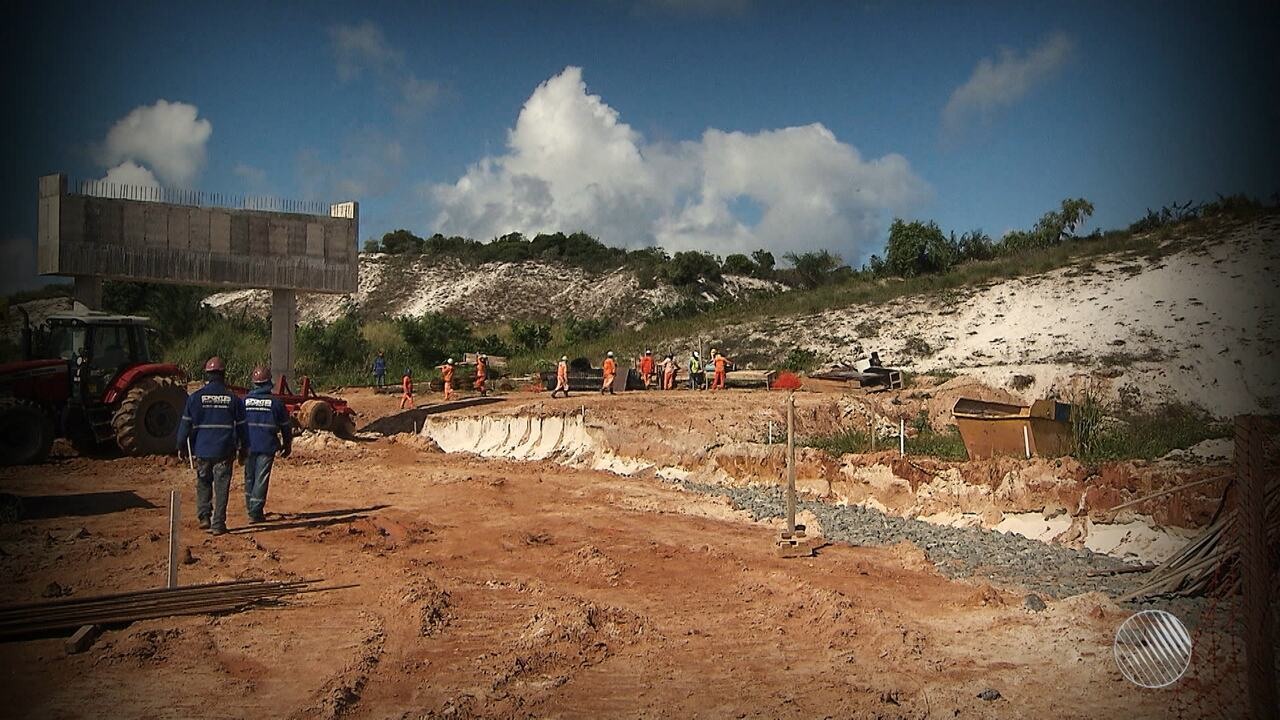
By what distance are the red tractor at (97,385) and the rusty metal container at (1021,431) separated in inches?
511

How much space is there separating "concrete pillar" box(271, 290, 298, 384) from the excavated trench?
418 centimetres

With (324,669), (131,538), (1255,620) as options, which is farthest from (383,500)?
(1255,620)

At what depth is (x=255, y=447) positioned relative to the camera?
11453 mm

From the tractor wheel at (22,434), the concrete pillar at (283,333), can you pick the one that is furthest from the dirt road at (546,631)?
the concrete pillar at (283,333)

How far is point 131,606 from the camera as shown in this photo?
738 cm

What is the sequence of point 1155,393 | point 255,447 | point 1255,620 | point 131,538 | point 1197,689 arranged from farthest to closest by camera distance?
point 1155,393 → point 255,447 → point 131,538 → point 1197,689 → point 1255,620

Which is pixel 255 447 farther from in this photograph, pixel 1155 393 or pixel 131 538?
pixel 1155 393

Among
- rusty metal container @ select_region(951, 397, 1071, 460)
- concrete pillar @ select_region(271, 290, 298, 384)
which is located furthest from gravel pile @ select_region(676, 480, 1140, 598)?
concrete pillar @ select_region(271, 290, 298, 384)

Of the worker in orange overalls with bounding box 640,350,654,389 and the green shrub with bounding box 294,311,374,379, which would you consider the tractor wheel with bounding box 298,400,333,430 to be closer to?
the worker in orange overalls with bounding box 640,350,654,389

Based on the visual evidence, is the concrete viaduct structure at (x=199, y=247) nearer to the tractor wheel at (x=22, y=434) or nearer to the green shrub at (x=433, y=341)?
the tractor wheel at (x=22, y=434)

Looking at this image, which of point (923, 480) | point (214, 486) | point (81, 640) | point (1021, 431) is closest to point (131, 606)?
point (81, 640)

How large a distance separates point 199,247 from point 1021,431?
16.7 metres

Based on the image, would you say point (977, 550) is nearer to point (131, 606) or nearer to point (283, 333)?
point (131, 606)

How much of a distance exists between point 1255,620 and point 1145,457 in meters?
8.86
